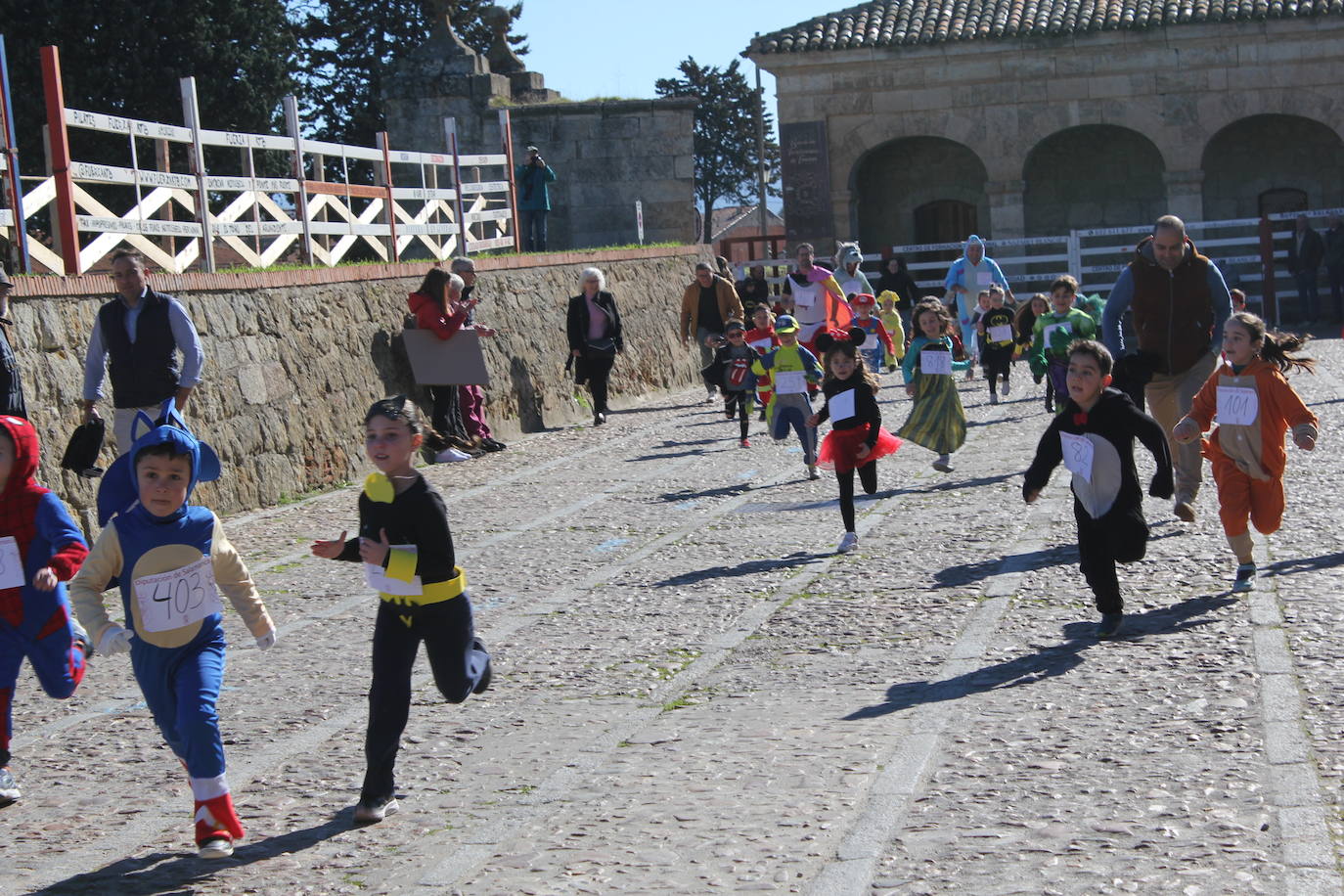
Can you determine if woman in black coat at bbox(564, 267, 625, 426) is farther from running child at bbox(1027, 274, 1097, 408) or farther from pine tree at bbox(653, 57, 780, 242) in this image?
pine tree at bbox(653, 57, 780, 242)

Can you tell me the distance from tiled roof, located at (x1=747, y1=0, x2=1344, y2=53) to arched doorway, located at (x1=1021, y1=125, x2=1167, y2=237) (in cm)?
226

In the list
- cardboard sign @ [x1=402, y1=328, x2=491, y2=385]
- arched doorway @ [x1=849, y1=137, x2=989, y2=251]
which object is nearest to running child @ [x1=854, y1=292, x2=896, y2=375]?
cardboard sign @ [x1=402, y1=328, x2=491, y2=385]

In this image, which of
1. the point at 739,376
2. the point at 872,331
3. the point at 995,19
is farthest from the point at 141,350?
the point at 995,19

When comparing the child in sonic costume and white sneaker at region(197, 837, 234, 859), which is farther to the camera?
the child in sonic costume

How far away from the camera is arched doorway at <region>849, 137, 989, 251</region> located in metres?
35.2

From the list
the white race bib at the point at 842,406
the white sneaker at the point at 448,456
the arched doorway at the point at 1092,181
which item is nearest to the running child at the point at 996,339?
the white sneaker at the point at 448,456

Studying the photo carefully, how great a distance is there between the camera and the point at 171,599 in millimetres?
4883

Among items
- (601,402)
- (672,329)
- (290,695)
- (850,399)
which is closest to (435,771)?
(290,695)

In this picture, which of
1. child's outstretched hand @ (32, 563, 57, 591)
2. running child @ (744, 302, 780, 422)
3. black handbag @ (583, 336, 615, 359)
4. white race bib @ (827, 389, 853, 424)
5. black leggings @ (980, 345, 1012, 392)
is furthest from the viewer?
black handbag @ (583, 336, 615, 359)

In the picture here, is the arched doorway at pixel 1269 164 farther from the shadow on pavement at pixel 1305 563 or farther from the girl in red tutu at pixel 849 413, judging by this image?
the shadow on pavement at pixel 1305 563

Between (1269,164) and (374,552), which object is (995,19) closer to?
(1269,164)

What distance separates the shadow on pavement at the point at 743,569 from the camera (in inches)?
339

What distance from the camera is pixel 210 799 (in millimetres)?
4684

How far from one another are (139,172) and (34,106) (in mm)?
18777
